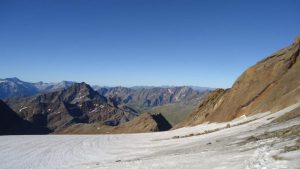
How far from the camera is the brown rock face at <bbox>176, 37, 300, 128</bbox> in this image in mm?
44125

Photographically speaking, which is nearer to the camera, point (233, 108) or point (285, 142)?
point (285, 142)

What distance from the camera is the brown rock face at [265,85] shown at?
4412cm

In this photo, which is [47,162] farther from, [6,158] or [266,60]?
Answer: [266,60]

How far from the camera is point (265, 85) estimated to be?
174ft

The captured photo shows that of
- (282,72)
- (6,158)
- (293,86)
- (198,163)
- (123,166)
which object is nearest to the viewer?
(198,163)

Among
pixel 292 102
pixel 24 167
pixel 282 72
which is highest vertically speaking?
pixel 282 72

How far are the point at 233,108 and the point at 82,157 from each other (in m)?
30.1

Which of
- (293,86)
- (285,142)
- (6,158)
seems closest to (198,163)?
(285,142)

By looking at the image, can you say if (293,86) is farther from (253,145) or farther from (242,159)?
(242,159)

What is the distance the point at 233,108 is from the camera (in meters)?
55.8

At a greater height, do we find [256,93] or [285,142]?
[256,93]

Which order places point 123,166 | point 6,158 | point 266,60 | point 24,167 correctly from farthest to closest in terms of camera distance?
point 266,60
point 6,158
point 24,167
point 123,166

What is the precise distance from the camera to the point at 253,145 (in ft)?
63.9

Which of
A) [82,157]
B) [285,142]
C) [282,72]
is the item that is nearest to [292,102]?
[282,72]
